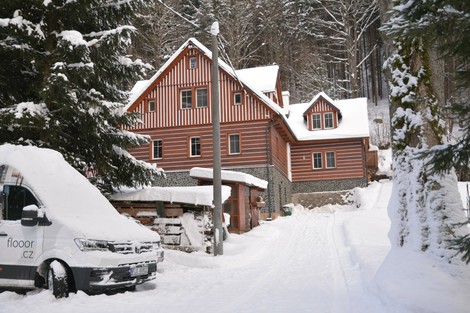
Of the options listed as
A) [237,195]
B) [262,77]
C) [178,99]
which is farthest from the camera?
[262,77]

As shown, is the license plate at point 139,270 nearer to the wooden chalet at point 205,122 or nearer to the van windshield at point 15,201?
the van windshield at point 15,201

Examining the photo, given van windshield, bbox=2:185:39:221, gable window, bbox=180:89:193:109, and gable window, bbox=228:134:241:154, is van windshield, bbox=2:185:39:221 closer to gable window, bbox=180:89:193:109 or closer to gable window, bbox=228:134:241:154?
gable window, bbox=228:134:241:154

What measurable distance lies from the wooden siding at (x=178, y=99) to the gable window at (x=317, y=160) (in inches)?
351

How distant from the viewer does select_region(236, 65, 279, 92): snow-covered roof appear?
94.7ft

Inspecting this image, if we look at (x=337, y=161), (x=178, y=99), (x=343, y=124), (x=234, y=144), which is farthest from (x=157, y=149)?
(x=343, y=124)

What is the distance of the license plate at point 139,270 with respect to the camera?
7.55 metres

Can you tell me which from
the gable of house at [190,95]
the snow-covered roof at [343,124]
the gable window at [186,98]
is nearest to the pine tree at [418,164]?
the gable of house at [190,95]

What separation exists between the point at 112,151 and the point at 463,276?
9.46 meters

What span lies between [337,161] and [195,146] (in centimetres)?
1106

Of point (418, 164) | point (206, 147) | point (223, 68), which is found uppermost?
point (223, 68)

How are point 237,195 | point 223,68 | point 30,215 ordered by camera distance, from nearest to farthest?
point 30,215 → point 237,195 → point 223,68

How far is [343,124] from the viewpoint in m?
33.4

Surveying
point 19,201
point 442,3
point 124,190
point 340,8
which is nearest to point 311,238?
point 124,190

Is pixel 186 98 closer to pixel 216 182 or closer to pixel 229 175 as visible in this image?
pixel 229 175
